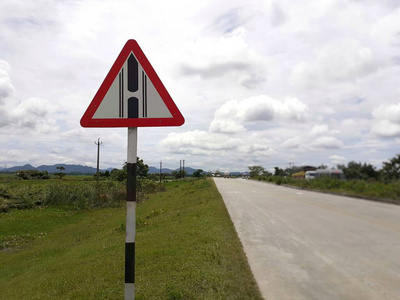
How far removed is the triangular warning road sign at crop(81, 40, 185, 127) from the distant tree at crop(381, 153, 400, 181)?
2314cm

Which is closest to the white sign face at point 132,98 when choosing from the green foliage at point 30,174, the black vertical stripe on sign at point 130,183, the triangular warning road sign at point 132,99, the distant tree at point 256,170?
the triangular warning road sign at point 132,99

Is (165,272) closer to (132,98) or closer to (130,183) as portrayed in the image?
(130,183)

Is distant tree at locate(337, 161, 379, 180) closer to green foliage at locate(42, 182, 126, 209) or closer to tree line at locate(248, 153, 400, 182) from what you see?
tree line at locate(248, 153, 400, 182)

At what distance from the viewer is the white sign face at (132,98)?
2918mm

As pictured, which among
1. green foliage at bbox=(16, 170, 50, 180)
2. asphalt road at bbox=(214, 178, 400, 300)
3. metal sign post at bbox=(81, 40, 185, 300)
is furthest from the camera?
green foliage at bbox=(16, 170, 50, 180)

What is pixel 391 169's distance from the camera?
74.3 ft

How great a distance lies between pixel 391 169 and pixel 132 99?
2466 cm

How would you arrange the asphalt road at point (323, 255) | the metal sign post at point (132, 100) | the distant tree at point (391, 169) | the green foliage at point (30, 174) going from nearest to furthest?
the metal sign post at point (132, 100) → the asphalt road at point (323, 255) → the distant tree at point (391, 169) → the green foliage at point (30, 174)

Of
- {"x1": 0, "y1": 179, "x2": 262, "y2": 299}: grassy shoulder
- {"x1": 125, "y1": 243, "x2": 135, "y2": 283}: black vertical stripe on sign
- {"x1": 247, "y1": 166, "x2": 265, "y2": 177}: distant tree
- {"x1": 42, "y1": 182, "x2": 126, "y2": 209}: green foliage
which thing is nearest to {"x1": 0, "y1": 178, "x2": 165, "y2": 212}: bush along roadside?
{"x1": 42, "y1": 182, "x2": 126, "y2": 209}: green foliage

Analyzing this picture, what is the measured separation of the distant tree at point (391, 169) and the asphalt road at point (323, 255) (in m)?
11.7

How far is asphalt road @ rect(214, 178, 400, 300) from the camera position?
481 centimetres

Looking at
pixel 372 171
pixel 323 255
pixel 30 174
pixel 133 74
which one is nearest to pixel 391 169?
pixel 372 171

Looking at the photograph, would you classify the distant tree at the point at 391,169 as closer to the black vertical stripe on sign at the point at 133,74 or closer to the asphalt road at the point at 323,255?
the asphalt road at the point at 323,255

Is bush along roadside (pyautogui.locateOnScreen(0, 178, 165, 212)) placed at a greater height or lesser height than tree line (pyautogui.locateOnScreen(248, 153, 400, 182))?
lesser
